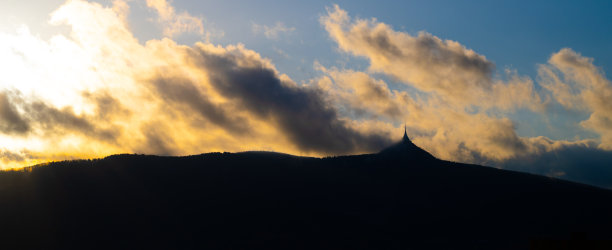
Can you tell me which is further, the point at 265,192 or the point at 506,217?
the point at 265,192

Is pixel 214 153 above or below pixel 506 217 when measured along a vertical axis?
above

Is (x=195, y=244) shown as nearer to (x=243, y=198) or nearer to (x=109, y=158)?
(x=243, y=198)

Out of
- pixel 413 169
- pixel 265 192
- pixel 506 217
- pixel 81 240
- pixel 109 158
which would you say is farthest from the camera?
pixel 413 169

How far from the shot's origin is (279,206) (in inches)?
6156

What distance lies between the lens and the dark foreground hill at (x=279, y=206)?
438 ft

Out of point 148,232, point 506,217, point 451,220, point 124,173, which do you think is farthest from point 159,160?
point 506,217

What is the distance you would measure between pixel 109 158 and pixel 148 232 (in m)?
57.8

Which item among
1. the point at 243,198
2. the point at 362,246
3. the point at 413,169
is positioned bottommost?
the point at 362,246

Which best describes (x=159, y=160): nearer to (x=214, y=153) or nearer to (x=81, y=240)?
(x=214, y=153)

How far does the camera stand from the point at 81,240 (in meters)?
127

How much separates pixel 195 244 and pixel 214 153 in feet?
219

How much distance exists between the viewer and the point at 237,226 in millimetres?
140875

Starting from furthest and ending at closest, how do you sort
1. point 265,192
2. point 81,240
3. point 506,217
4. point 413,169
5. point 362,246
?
1. point 413,169
2. point 265,192
3. point 506,217
4. point 362,246
5. point 81,240

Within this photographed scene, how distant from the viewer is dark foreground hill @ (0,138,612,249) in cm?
13350
